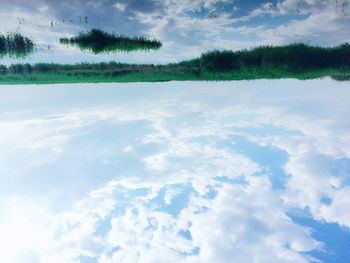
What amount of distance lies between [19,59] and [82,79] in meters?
1.90

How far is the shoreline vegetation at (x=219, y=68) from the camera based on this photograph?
32.3 feet

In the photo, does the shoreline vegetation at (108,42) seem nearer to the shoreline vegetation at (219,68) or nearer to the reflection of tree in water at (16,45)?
the shoreline vegetation at (219,68)

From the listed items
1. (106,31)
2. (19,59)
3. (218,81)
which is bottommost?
(218,81)

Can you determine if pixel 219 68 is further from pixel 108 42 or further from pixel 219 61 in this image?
pixel 108 42

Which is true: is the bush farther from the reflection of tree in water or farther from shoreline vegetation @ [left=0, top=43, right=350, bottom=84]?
the reflection of tree in water

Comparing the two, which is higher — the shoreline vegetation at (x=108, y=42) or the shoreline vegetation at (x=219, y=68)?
the shoreline vegetation at (x=108, y=42)

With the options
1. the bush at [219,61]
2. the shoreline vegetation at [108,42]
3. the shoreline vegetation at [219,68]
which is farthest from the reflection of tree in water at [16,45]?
the bush at [219,61]

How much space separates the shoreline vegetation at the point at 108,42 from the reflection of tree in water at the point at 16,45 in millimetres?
1017

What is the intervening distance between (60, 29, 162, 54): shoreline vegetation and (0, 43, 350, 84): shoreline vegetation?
48cm

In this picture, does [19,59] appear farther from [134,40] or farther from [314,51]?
[314,51]

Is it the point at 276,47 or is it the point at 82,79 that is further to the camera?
the point at 82,79

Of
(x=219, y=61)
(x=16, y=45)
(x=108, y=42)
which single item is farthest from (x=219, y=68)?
(x=16, y=45)

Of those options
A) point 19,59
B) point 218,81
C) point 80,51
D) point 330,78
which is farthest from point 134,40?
point 330,78

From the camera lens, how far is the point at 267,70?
401 inches
